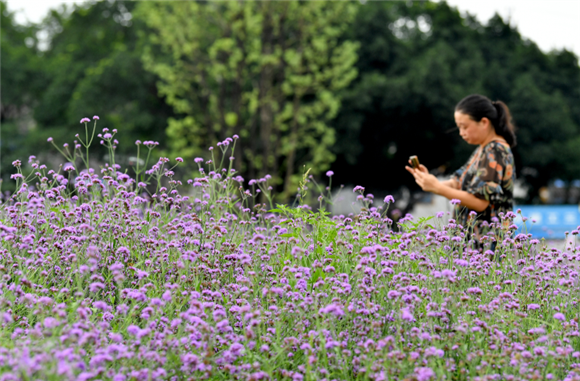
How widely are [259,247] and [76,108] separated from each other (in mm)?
17848

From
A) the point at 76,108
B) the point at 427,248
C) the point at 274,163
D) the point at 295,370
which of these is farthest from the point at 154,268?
the point at 76,108

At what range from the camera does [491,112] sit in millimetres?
4387

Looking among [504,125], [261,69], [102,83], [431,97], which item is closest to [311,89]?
[261,69]

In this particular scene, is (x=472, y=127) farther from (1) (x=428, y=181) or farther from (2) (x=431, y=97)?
(2) (x=431, y=97)

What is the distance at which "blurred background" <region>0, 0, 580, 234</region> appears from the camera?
16.7 m

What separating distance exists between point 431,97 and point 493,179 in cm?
1513

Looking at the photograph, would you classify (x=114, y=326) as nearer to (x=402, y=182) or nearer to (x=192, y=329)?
(x=192, y=329)

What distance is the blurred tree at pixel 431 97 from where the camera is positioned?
739 inches

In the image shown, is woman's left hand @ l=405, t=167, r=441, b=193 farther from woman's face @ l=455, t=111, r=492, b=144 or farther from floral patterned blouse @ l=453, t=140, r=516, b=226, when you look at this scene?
woman's face @ l=455, t=111, r=492, b=144

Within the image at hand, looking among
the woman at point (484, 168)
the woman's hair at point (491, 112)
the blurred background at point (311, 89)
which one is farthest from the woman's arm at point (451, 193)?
the blurred background at point (311, 89)

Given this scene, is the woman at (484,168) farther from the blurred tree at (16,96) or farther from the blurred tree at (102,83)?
the blurred tree at (16,96)

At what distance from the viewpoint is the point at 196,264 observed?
3322 mm

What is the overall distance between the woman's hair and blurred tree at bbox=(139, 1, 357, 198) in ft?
38.3

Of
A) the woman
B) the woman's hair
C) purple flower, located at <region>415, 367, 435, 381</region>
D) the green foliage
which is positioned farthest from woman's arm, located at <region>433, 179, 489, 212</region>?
the green foliage
